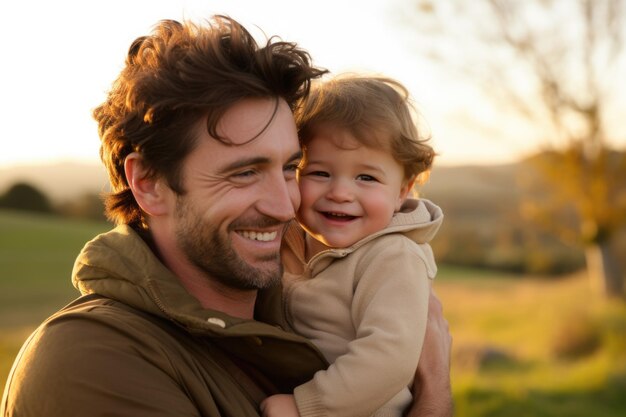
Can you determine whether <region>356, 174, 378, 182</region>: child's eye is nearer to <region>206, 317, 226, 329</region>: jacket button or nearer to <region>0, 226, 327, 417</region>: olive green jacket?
<region>0, 226, 327, 417</region>: olive green jacket

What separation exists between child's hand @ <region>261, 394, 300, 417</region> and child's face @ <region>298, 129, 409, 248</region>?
627 mm

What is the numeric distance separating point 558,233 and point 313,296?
1052 cm

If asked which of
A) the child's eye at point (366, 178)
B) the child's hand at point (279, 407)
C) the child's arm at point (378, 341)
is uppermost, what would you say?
the child's eye at point (366, 178)

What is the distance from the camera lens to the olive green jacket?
2.05m

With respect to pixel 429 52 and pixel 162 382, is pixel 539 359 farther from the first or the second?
pixel 162 382

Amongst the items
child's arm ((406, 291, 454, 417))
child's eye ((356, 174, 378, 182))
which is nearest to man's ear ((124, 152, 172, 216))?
child's eye ((356, 174, 378, 182))

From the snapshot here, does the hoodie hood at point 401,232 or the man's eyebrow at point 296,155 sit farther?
the hoodie hood at point 401,232

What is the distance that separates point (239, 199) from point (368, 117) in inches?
23.9

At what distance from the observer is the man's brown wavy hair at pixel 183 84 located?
262 centimetres

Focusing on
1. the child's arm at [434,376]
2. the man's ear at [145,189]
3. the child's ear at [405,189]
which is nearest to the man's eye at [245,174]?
the man's ear at [145,189]

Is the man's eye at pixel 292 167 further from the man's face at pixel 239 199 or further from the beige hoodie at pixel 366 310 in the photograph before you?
the beige hoodie at pixel 366 310

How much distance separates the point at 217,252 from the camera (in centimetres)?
263

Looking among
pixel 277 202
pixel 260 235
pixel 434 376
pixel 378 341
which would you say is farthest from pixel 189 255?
pixel 434 376

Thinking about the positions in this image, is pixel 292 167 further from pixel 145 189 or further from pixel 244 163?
pixel 145 189
